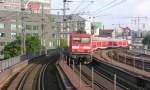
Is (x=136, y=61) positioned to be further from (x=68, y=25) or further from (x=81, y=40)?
(x=68, y=25)

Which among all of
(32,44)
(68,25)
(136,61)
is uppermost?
(68,25)

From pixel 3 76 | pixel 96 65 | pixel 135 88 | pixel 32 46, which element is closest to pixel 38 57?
pixel 32 46

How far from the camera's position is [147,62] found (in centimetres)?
5038

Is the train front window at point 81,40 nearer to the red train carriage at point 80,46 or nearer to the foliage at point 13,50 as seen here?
the red train carriage at point 80,46

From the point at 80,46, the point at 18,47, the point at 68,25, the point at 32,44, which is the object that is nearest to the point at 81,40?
the point at 80,46

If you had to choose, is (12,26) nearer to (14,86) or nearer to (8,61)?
(8,61)

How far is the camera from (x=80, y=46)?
48.2 metres

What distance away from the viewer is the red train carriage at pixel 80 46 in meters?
47.9

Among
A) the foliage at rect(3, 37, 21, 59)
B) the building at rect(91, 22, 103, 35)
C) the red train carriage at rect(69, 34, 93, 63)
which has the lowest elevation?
A: the foliage at rect(3, 37, 21, 59)

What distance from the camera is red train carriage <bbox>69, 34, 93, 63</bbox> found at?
1886 inches

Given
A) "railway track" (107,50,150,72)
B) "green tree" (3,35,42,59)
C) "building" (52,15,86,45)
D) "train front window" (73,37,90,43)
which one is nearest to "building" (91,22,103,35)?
"building" (52,15,86,45)

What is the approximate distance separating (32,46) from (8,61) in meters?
51.2

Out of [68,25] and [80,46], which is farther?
[68,25]

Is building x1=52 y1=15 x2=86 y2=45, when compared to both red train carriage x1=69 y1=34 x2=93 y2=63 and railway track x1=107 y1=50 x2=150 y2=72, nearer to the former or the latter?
railway track x1=107 y1=50 x2=150 y2=72
